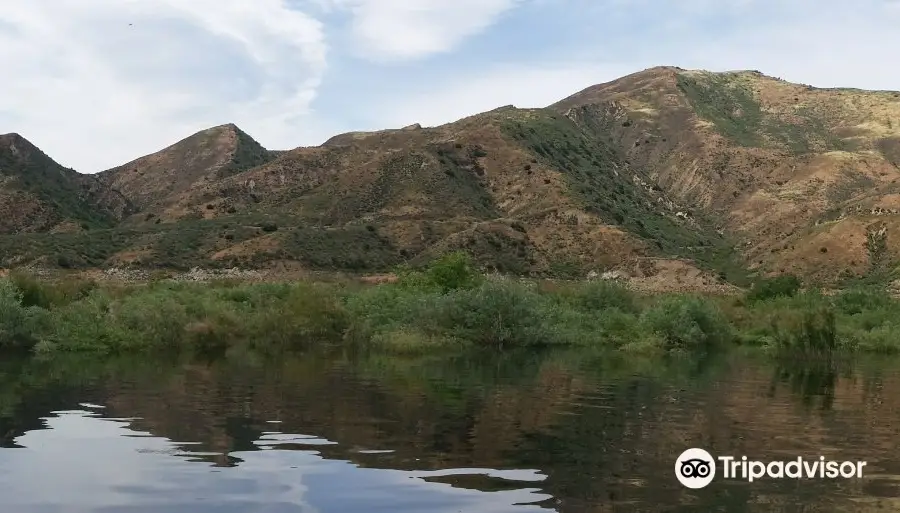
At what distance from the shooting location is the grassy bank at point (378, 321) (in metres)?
37.8

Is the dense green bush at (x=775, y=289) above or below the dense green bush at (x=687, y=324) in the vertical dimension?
above

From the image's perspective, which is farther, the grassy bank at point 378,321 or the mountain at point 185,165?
the mountain at point 185,165

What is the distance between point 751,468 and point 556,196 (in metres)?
84.7

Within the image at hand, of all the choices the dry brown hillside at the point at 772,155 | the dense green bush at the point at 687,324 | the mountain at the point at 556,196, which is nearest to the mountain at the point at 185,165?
the mountain at the point at 556,196

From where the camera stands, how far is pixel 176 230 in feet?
302

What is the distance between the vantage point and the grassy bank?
3781 cm

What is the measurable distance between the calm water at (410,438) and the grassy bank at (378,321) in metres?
7.17

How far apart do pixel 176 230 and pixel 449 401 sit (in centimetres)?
7562

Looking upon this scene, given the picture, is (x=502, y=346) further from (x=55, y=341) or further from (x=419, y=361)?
(x=55, y=341)

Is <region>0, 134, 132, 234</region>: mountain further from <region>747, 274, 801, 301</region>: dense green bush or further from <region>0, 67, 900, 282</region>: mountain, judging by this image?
<region>747, 274, 801, 301</region>: dense green bush

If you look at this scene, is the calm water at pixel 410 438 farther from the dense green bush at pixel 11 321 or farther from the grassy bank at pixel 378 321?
the grassy bank at pixel 378 321

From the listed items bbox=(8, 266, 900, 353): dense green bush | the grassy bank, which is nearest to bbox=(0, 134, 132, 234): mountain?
the grassy bank

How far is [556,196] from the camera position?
97938 millimetres

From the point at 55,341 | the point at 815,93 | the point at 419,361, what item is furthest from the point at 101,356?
the point at 815,93
